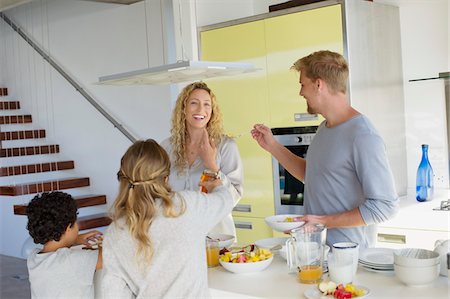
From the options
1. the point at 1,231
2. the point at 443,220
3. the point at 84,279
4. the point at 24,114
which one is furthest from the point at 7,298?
the point at 443,220

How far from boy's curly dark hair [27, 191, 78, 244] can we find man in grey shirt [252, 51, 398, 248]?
0.89 m

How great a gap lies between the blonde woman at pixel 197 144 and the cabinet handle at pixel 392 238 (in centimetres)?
94

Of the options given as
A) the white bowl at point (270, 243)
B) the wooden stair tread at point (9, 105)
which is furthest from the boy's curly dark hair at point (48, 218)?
the wooden stair tread at point (9, 105)

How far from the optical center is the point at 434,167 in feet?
12.1

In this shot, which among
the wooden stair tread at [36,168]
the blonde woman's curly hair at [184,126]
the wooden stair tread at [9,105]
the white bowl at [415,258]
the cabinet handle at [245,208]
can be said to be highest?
the wooden stair tread at [9,105]

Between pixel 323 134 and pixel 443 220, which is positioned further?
pixel 443 220

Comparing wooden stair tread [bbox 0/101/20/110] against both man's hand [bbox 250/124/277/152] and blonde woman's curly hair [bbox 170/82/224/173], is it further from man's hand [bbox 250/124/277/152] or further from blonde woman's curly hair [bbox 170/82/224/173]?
man's hand [bbox 250/124/277/152]

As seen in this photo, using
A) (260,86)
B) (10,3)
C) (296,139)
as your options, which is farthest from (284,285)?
(10,3)

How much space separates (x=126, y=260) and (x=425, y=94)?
2481mm

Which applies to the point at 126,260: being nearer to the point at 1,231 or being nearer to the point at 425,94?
the point at 425,94

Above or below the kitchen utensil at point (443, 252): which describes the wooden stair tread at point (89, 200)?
below

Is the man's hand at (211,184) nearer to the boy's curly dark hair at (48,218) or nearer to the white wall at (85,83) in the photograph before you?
the boy's curly dark hair at (48,218)

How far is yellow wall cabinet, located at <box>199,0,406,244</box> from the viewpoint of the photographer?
3416 millimetres

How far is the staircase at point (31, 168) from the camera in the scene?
580cm
